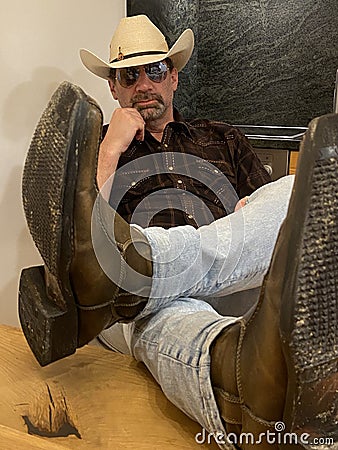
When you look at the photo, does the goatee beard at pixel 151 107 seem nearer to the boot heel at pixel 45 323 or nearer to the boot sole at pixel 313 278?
the boot heel at pixel 45 323

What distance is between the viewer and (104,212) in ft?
3.08

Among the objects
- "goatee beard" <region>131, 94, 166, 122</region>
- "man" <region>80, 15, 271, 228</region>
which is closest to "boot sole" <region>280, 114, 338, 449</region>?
"man" <region>80, 15, 271, 228</region>

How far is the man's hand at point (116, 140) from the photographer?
1572mm

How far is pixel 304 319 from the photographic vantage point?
0.66m

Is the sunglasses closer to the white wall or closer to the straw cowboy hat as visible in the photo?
the straw cowboy hat

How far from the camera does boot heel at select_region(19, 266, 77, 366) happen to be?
0.93 metres

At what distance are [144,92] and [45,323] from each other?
939 millimetres

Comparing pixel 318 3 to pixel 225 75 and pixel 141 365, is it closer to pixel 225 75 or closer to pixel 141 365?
pixel 225 75

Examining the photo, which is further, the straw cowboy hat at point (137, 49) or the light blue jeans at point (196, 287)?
the straw cowboy hat at point (137, 49)

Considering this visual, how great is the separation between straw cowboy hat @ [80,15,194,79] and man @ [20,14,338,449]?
79 cm

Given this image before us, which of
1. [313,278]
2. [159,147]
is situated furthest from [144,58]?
[313,278]

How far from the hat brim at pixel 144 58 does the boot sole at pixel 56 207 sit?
0.83 m

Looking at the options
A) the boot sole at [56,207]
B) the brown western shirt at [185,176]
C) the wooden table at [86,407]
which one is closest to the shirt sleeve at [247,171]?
the brown western shirt at [185,176]

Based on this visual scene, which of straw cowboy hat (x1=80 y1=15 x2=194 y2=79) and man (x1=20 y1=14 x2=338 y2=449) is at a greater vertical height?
straw cowboy hat (x1=80 y1=15 x2=194 y2=79)
